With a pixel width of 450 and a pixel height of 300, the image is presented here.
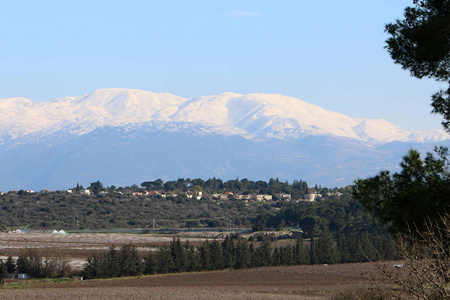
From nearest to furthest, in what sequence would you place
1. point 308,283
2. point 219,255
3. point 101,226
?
point 308,283
point 219,255
point 101,226

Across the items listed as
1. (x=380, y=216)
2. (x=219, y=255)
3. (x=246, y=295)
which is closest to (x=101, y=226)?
(x=219, y=255)

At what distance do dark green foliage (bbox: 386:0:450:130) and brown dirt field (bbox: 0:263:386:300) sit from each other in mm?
21900

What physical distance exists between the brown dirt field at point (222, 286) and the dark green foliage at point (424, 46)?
21.9m

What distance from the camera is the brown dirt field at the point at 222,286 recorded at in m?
55.0

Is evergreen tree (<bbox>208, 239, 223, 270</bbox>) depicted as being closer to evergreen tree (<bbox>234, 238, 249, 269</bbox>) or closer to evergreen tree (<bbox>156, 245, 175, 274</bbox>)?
evergreen tree (<bbox>234, 238, 249, 269</bbox>)

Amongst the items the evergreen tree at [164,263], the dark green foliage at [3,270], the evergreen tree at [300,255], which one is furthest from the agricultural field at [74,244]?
the evergreen tree at [300,255]

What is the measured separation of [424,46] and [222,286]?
49.8 meters

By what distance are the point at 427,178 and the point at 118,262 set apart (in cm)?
6508

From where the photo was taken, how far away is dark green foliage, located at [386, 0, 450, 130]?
20844mm

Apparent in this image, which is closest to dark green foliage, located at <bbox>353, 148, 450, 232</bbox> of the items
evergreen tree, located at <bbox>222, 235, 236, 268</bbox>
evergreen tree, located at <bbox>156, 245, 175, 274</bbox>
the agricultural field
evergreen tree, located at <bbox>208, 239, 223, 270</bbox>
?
the agricultural field

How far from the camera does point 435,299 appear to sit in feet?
48.3

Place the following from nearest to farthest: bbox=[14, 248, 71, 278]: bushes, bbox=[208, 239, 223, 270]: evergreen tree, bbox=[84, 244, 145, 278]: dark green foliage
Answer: bbox=[14, 248, 71, 278]: bushes
bbox=[84, 244, 145, 278]: dark green foliage
bbox=[208, 239, 223, 270]: evergreen tree

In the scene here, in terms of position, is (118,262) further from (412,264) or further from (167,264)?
(412,264)

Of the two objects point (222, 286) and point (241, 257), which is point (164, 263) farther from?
point (222, 286)
